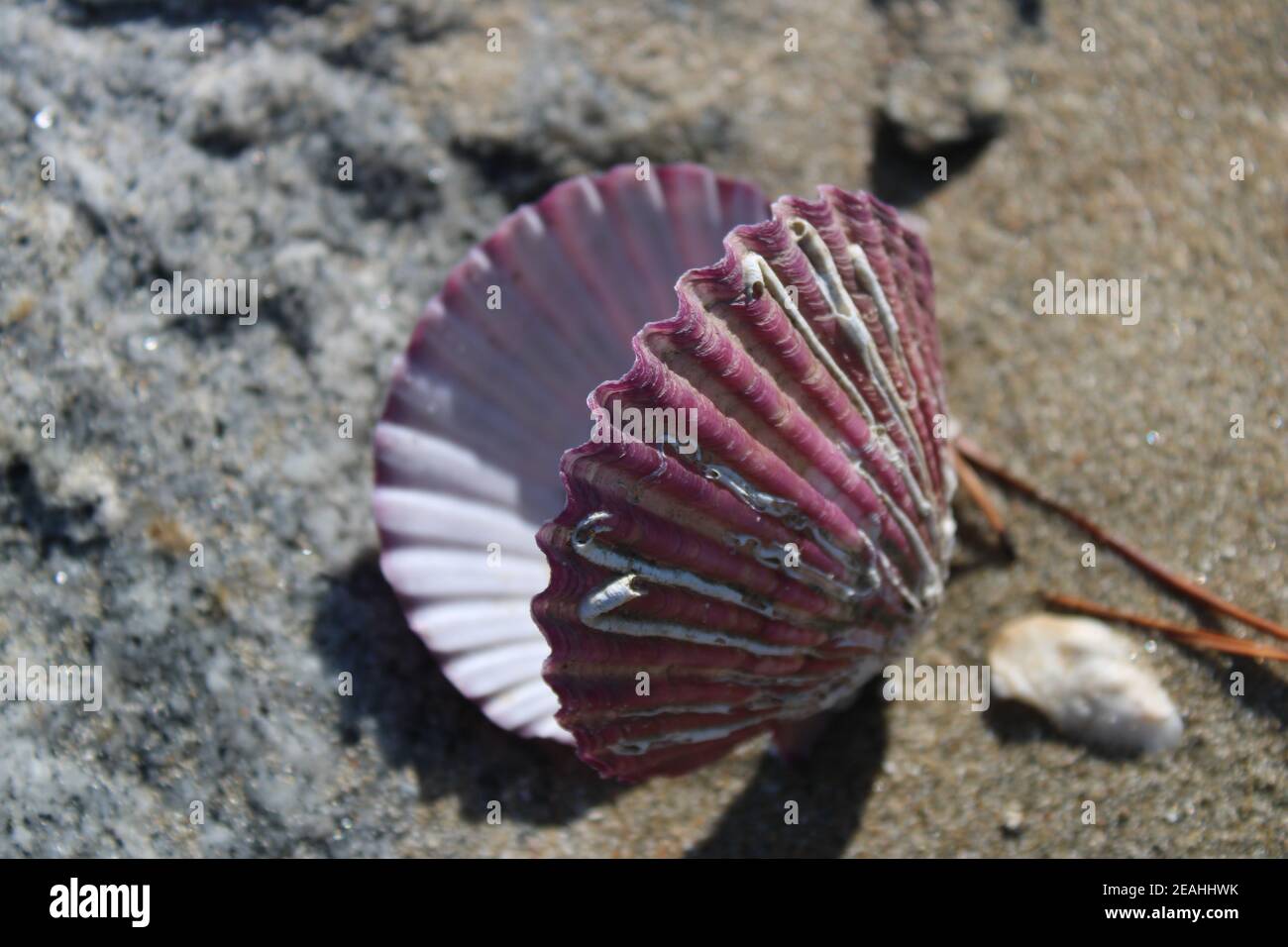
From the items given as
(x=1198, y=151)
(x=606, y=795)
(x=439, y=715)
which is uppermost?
(x=1198, y=151)

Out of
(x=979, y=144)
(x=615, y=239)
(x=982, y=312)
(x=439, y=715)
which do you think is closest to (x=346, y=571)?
(x=439, y=715)

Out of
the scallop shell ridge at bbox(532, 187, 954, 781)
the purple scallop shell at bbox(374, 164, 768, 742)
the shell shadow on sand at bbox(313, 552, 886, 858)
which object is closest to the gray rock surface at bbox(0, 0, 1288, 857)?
the shell shadow on sand at bbox(313, 552, 886, 858)

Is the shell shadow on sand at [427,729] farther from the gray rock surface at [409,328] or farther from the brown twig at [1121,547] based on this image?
the brown twig at [1121,547]

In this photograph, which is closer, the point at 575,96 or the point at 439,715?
the point at 439,715

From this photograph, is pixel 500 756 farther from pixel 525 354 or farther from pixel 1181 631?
pixel 1181 631

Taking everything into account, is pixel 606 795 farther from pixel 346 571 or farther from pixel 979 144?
pixel 979 144

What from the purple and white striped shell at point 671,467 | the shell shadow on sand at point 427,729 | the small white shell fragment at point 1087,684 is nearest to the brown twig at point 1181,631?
the small white shell fragment at point 1087,684
